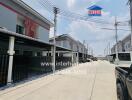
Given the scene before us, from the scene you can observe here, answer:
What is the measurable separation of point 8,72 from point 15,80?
1.22 meters

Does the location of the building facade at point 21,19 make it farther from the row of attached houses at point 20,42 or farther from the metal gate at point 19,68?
the metal gate at point 19,68

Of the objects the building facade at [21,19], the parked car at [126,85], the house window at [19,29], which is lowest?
the parked car at [126,85]

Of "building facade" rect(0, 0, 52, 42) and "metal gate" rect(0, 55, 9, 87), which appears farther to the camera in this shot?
"building facade" rect(0, 0, 52, 42)

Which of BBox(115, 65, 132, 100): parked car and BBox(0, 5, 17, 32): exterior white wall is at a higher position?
BBox(0, 5, 17, 32): exterior white wall

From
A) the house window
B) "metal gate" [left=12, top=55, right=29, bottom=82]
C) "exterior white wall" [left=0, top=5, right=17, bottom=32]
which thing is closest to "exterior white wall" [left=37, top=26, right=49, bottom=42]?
the house window

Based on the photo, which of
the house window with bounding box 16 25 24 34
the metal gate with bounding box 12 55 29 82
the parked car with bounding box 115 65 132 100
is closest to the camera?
the parked car with bounding box 115 65 132 100

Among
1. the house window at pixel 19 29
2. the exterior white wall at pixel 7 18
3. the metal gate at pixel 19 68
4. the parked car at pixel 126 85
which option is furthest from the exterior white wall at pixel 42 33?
the parked car at pixel 126 85

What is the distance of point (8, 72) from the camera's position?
26.1 feet

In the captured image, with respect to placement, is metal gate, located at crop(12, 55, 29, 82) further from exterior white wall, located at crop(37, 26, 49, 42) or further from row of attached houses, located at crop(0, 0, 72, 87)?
exterior white wall, located at crop(37, 26, 49, 42)

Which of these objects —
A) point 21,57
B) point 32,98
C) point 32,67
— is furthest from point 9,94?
point 32,67

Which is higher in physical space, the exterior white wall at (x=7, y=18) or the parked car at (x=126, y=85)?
the exterior white wall at (x=7, y=18)

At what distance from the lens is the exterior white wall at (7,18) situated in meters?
12.5

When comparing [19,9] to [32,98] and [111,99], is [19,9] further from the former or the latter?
[111,99]

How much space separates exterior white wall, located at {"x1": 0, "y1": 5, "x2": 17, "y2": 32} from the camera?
1253 cm
